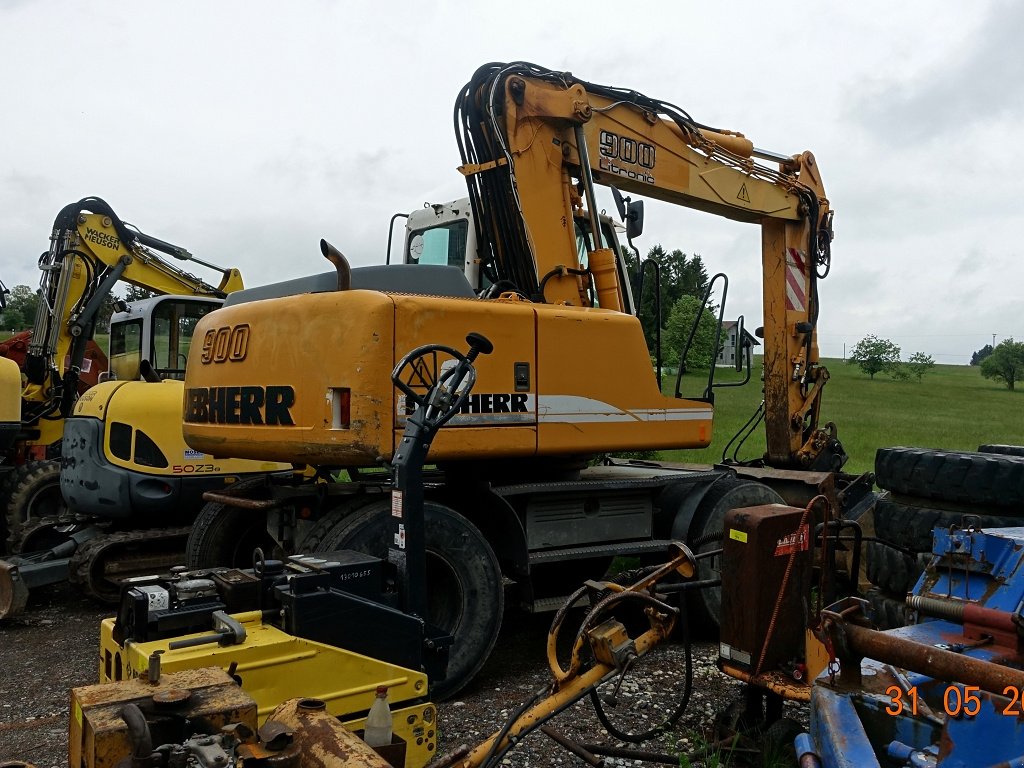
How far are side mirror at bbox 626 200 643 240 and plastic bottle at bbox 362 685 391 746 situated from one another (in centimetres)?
412

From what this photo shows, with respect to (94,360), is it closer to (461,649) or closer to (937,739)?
(461,649)

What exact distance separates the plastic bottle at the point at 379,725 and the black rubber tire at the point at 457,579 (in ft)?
5.58

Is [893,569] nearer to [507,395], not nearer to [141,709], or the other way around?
[507,395]

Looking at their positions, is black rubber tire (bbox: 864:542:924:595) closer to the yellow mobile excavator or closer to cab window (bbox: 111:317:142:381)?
the yellow mobile excavator

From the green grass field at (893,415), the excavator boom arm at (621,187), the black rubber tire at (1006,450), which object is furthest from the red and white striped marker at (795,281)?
the black rubber tire at (1006,450)

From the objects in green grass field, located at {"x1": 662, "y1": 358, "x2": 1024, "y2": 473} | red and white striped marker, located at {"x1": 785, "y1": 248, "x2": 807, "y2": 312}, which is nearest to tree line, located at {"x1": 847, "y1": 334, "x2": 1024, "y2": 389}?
green grass field, located at {"x1": 662, "y1": 358, "x2": 1024, "y2": 473}

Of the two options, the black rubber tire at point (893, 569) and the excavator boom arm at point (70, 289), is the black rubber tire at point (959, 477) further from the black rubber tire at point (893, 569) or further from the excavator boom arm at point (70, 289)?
the excavator boom arm at point (70, 289)

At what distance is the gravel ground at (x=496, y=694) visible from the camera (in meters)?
4.39

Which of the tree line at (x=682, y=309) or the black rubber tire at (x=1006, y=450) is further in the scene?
the tree line at (x=682, y=309)

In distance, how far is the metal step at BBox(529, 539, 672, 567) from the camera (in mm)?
5574

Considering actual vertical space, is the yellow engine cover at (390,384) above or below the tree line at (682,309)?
below

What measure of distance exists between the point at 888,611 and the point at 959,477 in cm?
85

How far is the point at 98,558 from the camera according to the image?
6.81 meters
